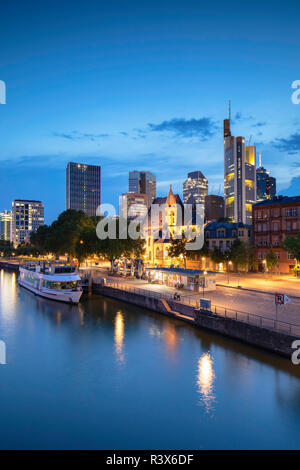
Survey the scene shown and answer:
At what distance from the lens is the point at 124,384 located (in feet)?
82.8

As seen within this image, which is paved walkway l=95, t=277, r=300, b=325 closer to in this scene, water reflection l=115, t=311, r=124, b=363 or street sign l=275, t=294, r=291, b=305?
street sign l=275, t=294, r=291, b=305

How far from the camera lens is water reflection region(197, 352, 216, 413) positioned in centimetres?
2233

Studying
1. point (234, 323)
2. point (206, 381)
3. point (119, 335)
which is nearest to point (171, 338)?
point (119, 335)

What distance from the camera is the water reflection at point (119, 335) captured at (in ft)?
103

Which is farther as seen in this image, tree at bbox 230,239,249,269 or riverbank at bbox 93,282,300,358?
tree at bbox 230,239,249,269

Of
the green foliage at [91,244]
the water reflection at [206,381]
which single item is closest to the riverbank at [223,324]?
the water reflection at [206,381]

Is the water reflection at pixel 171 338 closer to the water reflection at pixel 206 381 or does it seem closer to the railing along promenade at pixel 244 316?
the railing along promenade at pixel 244 316

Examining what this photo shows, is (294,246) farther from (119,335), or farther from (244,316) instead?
(119,335)

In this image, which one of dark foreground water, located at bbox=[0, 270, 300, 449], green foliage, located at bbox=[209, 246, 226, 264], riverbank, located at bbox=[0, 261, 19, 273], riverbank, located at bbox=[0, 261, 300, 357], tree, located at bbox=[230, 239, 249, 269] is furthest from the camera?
riverbank, located at bbox=[0, 261, 19, 273]

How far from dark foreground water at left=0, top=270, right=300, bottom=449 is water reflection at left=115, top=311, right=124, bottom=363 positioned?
203 mm

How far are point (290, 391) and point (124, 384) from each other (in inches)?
475

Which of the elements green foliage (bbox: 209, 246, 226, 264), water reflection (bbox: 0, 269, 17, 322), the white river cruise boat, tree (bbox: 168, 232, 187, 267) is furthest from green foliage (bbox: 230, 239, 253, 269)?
water reflection (bbox: 0, 269, 17, 322)

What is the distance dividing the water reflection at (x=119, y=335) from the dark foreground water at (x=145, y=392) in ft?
0.66
